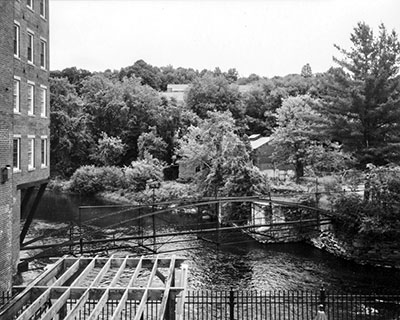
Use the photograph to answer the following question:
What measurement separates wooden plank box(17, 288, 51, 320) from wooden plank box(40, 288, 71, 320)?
0.44 m

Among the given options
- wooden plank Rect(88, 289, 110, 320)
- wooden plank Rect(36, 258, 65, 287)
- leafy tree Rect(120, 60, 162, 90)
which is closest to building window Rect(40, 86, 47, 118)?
wooden plank Rect(36, 258, 65, 287)

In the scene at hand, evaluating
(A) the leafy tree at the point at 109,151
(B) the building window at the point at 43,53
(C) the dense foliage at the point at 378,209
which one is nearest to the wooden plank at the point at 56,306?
(B) the building window at the point at 43,53

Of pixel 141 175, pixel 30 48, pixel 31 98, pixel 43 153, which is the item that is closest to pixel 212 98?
pixel 141 175

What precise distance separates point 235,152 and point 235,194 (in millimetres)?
4333

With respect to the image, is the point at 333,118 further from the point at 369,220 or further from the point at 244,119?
the point at 244,119

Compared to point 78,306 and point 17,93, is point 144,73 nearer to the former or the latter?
point 17,93

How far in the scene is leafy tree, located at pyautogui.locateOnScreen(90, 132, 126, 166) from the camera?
55.8 metres

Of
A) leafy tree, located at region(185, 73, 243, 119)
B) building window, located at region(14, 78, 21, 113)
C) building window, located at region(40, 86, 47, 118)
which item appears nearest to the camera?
building window, located at region(14, 78, 21, 113)

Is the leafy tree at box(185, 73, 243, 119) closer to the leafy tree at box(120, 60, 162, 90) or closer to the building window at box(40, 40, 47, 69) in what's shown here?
the leafy tree at box(120, 60, 162, 90)

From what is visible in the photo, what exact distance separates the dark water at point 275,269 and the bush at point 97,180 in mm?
23051

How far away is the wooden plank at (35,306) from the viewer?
8971 millimetres

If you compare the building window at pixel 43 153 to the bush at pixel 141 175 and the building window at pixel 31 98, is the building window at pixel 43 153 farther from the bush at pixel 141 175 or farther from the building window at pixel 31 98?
the bush at pixel 141 175

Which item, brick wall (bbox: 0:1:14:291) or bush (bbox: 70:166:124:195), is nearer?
brick wall (bbox: 0:1:14:291)

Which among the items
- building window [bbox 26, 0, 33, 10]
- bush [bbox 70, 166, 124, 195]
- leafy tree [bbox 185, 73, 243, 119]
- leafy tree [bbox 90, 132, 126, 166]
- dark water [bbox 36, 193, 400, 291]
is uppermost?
leafy tree [bbox 185, 73, 243, 119]
